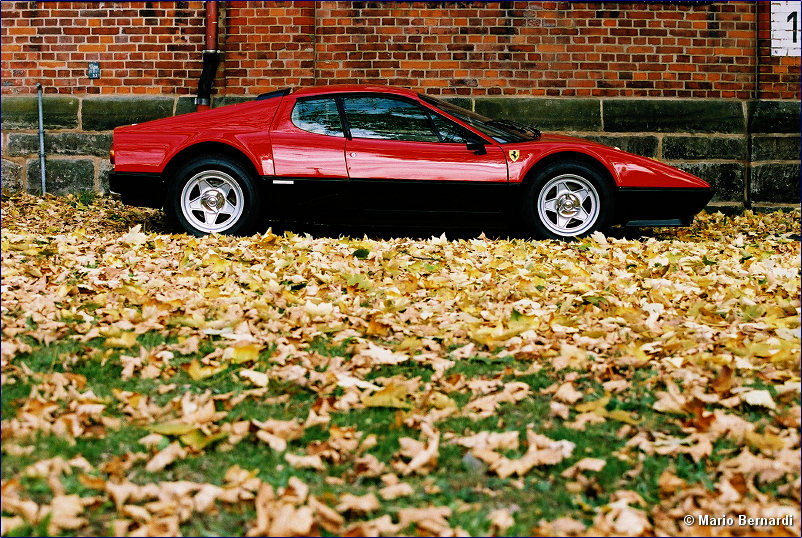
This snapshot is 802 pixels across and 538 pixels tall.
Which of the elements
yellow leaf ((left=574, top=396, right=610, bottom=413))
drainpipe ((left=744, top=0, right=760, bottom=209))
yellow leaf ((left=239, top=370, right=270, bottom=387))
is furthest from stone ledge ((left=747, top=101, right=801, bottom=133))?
yellow leaf ((left=239, top=370, right=270, bottom=387))

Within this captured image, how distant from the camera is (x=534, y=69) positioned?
1003 cm

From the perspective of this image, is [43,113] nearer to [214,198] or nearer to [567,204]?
[214,198]

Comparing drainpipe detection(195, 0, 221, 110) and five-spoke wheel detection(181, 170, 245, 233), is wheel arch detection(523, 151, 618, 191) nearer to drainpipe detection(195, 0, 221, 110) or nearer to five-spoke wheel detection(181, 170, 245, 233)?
five-spoke wheel detection(181, 170, 245, 233)

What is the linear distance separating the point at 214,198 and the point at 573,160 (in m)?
3.00

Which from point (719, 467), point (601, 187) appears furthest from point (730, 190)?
point (719, 467)

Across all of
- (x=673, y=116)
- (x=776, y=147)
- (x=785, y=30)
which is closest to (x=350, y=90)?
(x=673, y=116)

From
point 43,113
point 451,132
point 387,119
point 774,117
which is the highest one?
point 43,113

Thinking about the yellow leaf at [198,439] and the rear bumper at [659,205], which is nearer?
the yellow leaf at [198,439]

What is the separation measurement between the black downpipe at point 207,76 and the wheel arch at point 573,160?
4.30 metres

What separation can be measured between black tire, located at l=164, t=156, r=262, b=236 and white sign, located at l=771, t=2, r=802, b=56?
20.4 feet

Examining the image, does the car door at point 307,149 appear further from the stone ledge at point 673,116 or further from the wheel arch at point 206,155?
the stone ledge at point 673,116

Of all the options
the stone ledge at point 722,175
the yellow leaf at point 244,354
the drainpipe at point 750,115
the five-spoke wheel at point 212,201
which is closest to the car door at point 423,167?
the five-spoke wheel at point 212,201

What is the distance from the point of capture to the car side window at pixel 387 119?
7.45 meters

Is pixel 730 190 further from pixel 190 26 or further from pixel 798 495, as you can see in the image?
pixel 798 495
